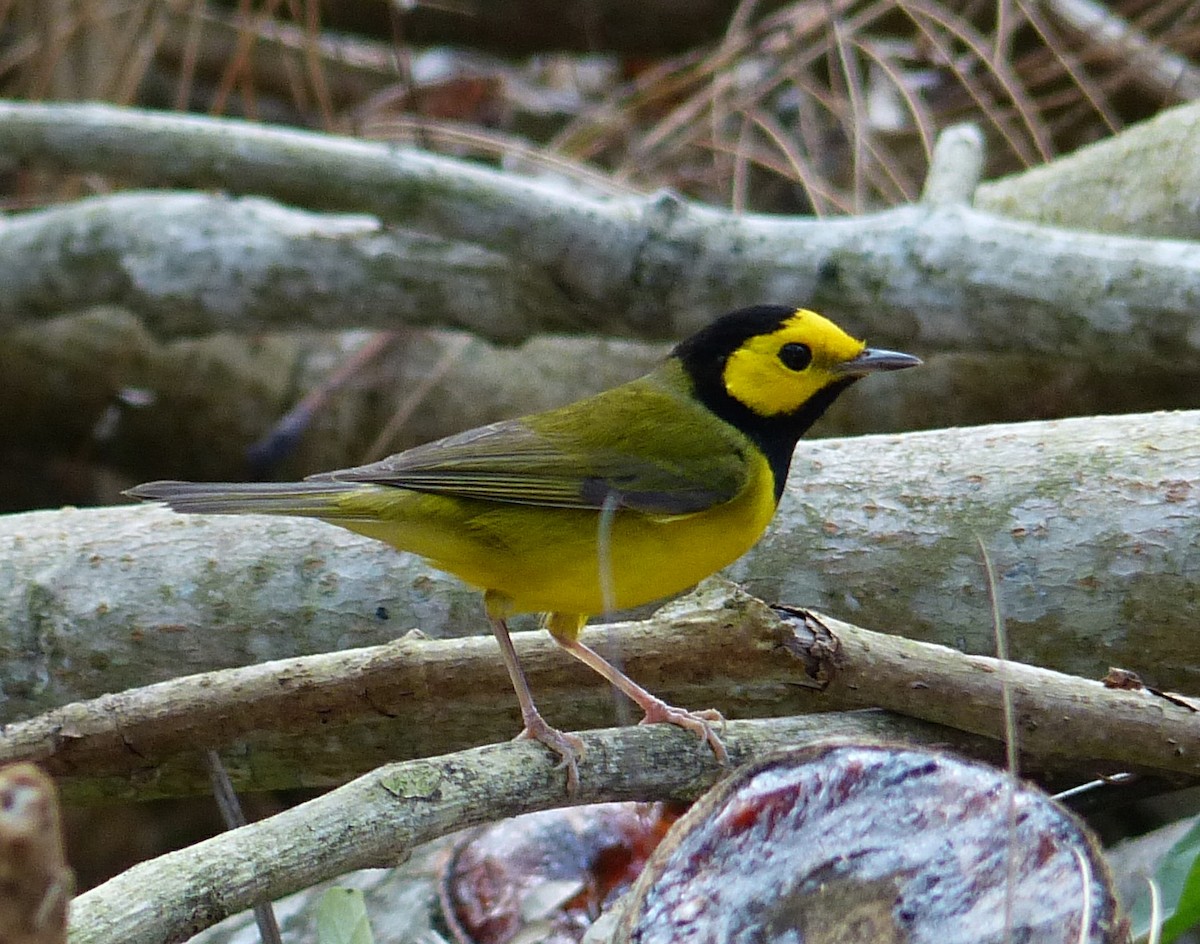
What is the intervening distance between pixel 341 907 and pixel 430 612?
3.94 feet

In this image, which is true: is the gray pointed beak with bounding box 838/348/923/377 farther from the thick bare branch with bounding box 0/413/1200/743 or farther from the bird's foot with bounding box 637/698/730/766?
the bird's foot with bounding box 637/698/730/766

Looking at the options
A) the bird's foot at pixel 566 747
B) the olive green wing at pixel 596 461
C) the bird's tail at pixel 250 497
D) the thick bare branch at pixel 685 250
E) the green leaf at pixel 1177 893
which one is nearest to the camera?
the green leaf at pixel 1177 893

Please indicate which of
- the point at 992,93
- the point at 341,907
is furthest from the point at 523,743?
the point at 992,93

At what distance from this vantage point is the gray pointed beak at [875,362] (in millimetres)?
2914

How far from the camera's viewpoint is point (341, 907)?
2.12 meters

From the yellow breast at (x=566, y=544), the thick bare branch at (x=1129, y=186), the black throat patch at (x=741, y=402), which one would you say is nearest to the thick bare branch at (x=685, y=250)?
the thick bare branch at (x=1129, y=186)

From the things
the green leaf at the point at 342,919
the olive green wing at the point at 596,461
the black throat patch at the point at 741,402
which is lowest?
the green leaf at the point at 342,919

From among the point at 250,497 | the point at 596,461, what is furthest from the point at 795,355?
the point at 250,497

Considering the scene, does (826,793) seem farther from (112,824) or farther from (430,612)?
(112,824)

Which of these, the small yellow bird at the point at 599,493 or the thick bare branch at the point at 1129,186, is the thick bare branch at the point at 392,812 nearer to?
the small yellow bird at the point at 599,493

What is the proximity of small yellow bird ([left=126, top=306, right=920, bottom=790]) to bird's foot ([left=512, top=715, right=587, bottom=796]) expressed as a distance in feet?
0.16

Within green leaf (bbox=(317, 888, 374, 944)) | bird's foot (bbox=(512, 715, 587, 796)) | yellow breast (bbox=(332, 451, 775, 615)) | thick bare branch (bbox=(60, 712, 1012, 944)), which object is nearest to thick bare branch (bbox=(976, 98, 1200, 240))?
yellow breast (bbox=(332, 451, 775, 615))

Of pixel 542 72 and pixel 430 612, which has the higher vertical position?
pixel 542 72

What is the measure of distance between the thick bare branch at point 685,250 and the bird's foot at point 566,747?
2.02 m
